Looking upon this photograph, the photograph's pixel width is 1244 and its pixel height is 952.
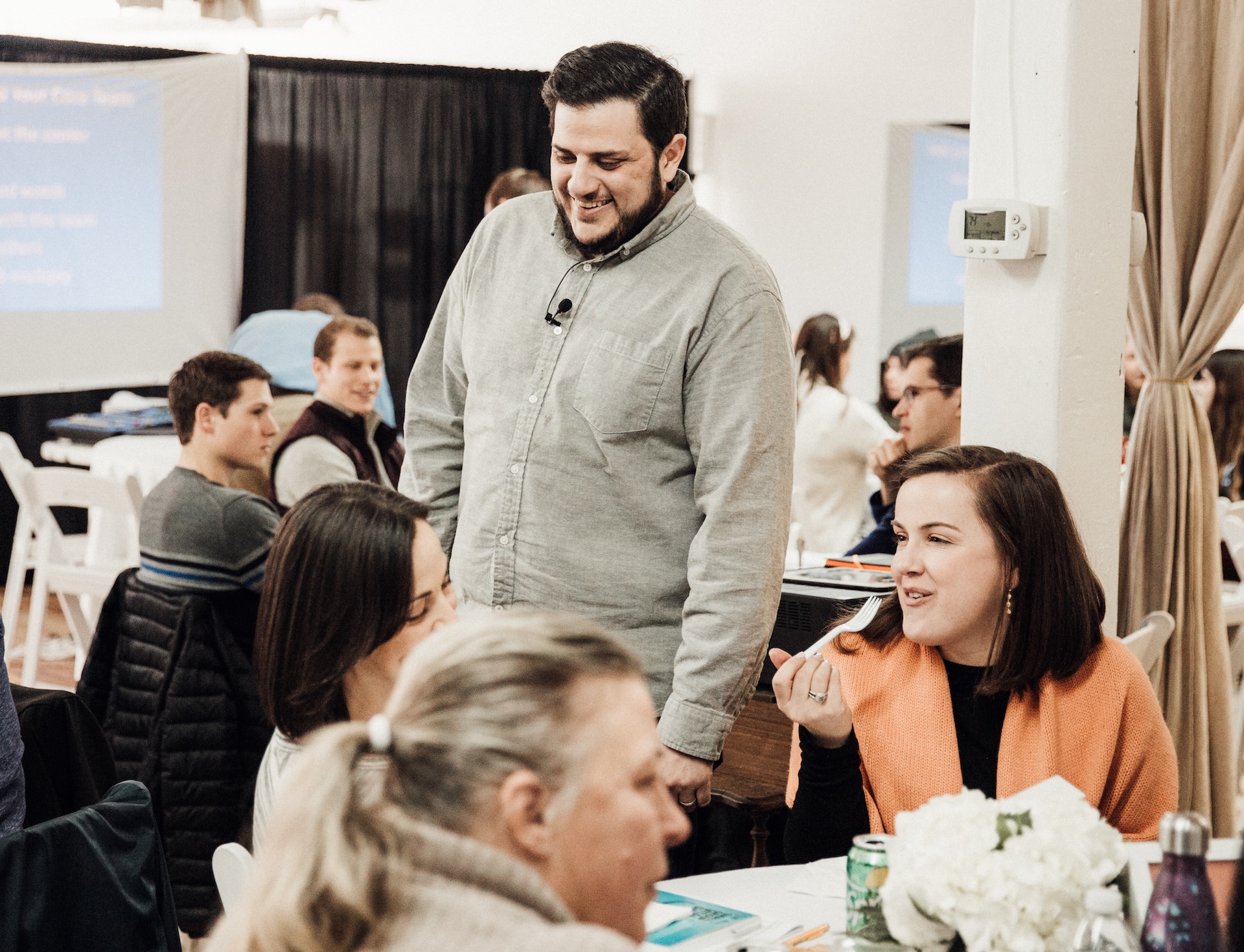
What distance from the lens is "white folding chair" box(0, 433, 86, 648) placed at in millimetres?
4758

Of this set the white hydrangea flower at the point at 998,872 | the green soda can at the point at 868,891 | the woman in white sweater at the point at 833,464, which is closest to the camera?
the white hydrangea flower at the point at 998,872

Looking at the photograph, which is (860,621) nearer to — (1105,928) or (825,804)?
(825,804)

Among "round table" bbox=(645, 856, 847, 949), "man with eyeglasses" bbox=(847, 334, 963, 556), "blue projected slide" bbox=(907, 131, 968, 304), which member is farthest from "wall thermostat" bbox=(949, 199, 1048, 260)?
"blue projected slide" bbox=(907, 131, 968, 304)

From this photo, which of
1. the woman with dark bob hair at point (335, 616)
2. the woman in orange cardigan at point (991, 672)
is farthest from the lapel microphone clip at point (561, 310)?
the woman in orange cardigan at point (991, 672)

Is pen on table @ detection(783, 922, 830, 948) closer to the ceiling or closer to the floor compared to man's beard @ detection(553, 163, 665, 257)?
closer to the floor

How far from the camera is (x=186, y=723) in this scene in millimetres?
2840

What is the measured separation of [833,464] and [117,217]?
387 centimetres

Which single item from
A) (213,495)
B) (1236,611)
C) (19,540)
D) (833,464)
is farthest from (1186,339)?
(19,540)

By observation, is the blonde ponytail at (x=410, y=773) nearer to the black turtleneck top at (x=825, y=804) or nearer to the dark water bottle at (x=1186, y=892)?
the dark water bottle at (x=1186, y=892)

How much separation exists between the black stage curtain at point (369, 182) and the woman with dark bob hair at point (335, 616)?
18.7 feet

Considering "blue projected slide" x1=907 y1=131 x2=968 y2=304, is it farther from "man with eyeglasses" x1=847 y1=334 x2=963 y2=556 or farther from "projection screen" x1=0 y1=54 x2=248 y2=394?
"man with eyeglasses" x1=847 y1=334 x2=963 y2=556

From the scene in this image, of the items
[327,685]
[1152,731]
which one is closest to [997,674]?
[1152,731]

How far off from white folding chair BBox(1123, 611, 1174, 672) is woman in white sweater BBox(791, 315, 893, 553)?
2.01 metres

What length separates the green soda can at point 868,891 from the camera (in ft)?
4.58
